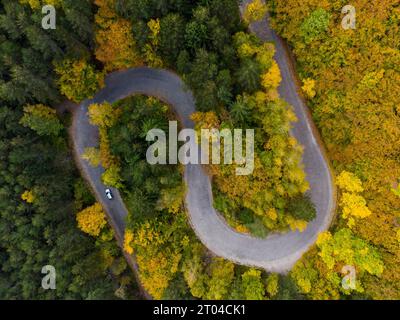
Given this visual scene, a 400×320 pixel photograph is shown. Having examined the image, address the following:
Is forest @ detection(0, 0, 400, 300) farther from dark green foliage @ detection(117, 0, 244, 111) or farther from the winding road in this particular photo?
the winding road

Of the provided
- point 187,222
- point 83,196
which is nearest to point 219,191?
point 187,222

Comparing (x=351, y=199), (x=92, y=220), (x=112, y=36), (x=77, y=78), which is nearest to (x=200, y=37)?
(x=112, y=36)

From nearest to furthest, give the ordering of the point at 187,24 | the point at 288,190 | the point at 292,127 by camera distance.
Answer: the point at 187,24
the point at 288,190
the point at 292,127

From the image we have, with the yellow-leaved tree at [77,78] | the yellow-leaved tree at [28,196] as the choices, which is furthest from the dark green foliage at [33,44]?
the yellow-leaved tree at [28,196]

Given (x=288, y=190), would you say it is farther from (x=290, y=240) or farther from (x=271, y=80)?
(x=271, y=80)

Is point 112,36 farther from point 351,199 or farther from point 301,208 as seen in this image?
→ point 351,199

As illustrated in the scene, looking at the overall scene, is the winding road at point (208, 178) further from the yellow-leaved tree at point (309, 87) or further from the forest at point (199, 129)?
the yellow-leaved tree at point (309, 87)

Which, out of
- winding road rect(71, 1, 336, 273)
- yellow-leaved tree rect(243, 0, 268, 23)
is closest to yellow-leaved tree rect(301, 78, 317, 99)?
winding road rect(71, 1, 336, 273)
